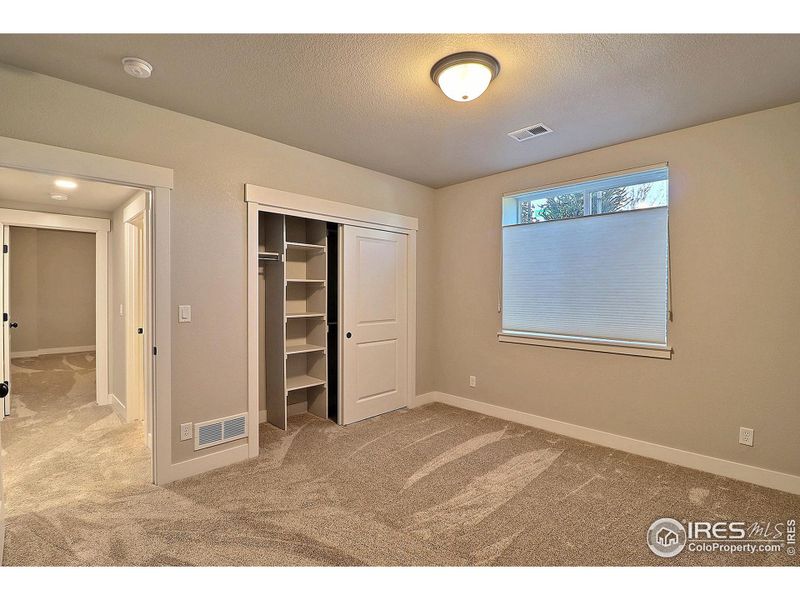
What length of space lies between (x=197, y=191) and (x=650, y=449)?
13.1 ft

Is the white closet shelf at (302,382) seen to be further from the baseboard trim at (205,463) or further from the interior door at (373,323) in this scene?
the baseboard trim at (205,463)

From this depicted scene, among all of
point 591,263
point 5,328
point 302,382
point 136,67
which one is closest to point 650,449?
point 591,263

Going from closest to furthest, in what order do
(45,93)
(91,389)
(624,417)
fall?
1. (45,93)
2. (624,417)
3. (91,389)

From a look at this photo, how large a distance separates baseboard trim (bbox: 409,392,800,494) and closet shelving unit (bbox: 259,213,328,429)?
1206 millimetres

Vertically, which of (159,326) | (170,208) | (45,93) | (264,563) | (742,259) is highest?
(45,93)

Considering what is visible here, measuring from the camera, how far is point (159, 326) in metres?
2.68

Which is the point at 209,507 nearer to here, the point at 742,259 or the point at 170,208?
the point at 170,208

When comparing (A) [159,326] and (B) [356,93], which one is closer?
(B) [356,93]

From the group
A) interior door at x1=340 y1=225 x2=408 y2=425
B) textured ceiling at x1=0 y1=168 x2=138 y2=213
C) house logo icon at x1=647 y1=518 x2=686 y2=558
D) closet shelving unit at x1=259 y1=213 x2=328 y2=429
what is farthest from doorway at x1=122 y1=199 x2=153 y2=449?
house logo icon at x1=647 y1=518 x2=686 y2=558

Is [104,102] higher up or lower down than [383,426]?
higher up

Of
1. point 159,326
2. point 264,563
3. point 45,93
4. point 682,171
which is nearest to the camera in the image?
point 264,563

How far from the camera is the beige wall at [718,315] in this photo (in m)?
2.63

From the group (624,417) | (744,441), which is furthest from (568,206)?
(744,441)

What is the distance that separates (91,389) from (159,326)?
3629mm
